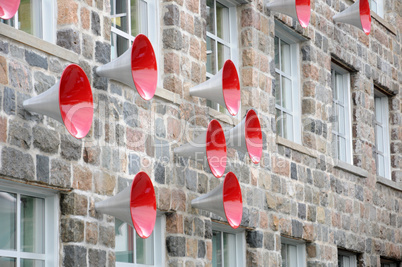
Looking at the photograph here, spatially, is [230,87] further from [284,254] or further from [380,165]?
[380,165]

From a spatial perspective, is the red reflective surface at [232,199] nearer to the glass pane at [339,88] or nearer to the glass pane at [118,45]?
the glass pane at [118,45]

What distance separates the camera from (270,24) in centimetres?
1098

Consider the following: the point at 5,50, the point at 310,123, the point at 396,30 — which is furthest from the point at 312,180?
the point at 5,50

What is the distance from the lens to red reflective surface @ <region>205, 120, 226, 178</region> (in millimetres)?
8250

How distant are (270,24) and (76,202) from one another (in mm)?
4727

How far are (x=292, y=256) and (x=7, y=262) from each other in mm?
5505

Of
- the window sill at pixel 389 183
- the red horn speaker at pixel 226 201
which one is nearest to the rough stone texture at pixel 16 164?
the red horn speaker at pixel 226 201

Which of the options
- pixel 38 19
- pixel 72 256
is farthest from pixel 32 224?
pixel 38 19

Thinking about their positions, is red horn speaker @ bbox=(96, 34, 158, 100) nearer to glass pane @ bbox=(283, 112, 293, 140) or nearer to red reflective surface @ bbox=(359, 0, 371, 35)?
glass pane @ bbox=(283, 112, 293, 140)

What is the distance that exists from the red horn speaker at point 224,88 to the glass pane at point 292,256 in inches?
125

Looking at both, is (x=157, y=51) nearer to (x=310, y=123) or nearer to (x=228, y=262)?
(x=228, y=262)

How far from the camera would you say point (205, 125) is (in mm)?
9305

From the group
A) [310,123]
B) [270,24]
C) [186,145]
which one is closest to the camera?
[186,145]

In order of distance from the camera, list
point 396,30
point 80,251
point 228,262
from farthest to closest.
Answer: point 396,30 → point 228,262 → point 80,251
